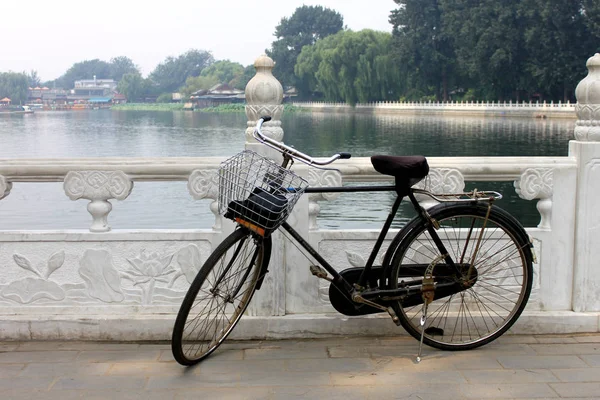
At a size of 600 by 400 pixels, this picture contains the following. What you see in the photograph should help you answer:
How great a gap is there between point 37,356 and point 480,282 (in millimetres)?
1830

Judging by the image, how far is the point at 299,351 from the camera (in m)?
3.05

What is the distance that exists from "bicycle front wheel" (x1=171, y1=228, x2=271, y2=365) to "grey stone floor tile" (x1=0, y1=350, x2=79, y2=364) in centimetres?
48

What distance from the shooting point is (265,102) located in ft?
10.5

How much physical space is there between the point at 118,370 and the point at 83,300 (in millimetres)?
503

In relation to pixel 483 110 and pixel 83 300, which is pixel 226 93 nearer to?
pixel 483 110

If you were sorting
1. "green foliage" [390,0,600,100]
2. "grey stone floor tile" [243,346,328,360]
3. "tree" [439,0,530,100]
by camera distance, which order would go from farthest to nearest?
"tree" [439,0,530,100] → "green foliage" [390,0,600,100] → "grey stone floor tile" [243,346,328,360]

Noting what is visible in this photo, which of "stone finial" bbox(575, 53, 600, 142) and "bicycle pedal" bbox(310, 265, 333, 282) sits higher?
"stone finial" bbox(575, 53, 600, 142)

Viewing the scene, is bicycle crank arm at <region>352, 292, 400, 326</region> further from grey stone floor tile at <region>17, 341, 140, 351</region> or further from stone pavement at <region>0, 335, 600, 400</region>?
grey stone floor tile at <region>17, 341, 140, 351</region>

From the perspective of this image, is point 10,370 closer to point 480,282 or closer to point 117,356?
point 117,356

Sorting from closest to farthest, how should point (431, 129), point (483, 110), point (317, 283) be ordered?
point (317, 283) → point (431, 129) → point (483, 110)

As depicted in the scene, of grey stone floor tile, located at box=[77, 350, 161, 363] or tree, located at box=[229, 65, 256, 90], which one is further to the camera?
tree, located at box=[229, 65, 256, 90]

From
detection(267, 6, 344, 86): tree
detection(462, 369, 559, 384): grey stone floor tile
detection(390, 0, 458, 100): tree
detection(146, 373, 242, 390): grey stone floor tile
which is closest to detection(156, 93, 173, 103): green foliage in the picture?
detection(267, 6, 344, 86): tree

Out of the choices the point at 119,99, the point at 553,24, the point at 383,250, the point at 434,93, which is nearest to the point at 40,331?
the point at 383,250

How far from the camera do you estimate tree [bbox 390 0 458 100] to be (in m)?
68.6
